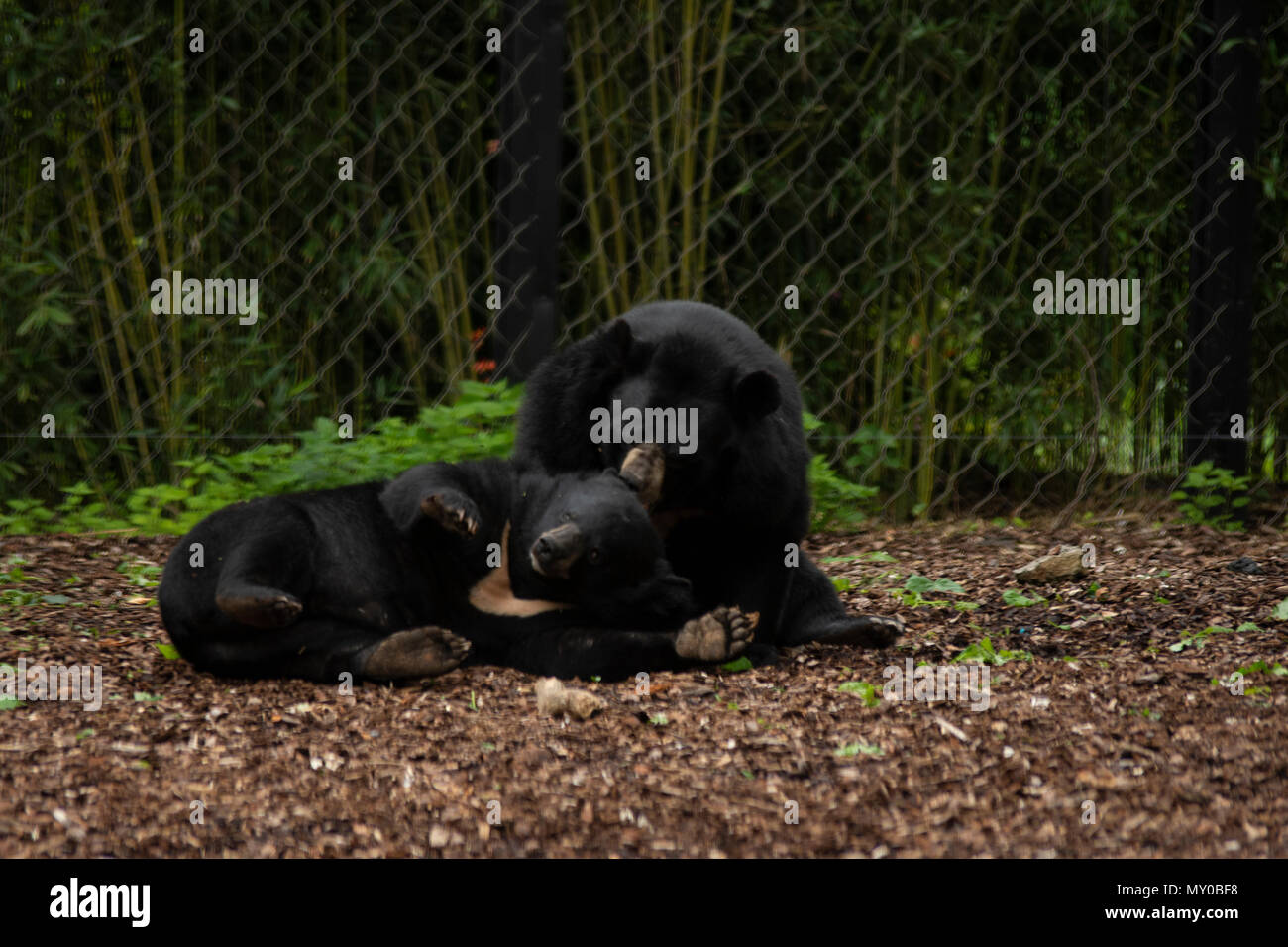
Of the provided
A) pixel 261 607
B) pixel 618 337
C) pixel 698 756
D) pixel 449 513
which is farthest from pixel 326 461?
pixel 698 756

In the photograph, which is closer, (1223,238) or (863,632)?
(863,632)

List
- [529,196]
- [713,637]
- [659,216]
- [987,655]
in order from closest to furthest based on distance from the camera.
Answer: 1. [713,637]
2. [987,655]
3. [529,196]
4. [659,216]

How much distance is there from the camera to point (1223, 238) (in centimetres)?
482

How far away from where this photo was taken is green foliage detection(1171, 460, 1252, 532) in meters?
4.75

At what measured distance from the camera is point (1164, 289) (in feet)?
18.0

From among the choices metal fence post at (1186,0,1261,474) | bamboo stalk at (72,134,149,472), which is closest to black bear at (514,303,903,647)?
bamboo stalk at (72,134,149,472)

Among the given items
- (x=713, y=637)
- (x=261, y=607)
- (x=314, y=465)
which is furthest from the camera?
(x=314, y=465)

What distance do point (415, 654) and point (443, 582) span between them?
330 millimetres

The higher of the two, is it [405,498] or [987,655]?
[405,498]

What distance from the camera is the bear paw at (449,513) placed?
2797 millimetres

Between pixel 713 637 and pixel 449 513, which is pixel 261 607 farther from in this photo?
pixel 713 637

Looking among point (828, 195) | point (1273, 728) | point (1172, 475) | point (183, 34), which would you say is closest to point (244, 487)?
point (183, 34)

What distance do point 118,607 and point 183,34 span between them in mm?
2084

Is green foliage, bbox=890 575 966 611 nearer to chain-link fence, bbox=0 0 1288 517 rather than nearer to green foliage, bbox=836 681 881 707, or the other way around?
green foliage, bbox=836 681 881 707
